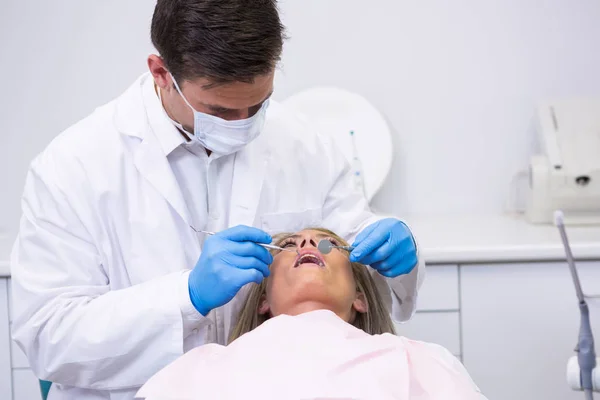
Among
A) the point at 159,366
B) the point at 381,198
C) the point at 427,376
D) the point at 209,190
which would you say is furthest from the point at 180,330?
the point at 381,198

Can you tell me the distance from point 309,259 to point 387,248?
211mm

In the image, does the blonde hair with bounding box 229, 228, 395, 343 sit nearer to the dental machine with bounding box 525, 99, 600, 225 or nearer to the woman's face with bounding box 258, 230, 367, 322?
the woman's face with bounding box 258, 230, 367, 322

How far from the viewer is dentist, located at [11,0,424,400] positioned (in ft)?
4.54

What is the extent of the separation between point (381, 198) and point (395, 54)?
0.51m

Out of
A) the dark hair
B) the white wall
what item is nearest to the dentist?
the dark hair

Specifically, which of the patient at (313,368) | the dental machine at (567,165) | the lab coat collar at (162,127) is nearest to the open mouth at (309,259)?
the patient at (313,368)

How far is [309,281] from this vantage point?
165cm

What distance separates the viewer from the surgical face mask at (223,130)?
1.47m

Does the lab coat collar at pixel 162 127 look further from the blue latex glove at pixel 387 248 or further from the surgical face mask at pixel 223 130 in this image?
the blue latex glove at pixel 387 248

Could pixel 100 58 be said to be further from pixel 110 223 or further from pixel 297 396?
pixel 297 396

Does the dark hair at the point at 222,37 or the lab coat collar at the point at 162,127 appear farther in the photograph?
the lab coat collar at the point at 162,127

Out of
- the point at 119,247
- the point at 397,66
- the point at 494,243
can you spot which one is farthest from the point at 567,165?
the point at 119,247

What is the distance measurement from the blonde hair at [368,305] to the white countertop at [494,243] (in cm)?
35

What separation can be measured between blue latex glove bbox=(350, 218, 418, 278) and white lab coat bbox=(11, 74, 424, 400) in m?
0.11
